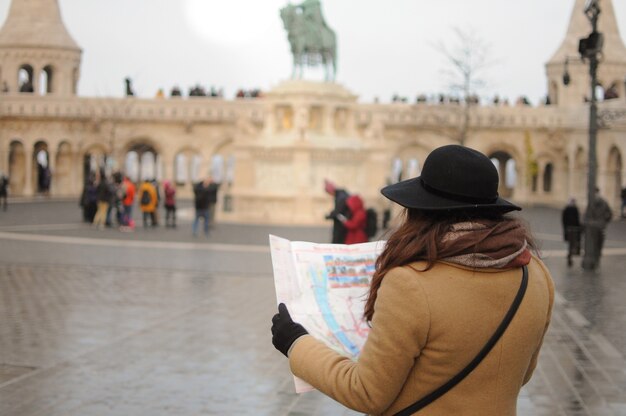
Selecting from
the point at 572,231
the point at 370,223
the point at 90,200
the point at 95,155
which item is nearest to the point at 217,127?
→ the point at 95,155

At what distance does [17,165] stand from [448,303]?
192ft

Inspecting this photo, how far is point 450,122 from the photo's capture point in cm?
5628

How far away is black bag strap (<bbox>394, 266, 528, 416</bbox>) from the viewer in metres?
2.94

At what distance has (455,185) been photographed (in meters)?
3.00

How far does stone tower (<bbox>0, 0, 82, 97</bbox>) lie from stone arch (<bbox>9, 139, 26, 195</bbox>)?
434 cm

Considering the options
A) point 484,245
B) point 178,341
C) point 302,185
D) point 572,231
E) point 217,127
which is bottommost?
point 178,341

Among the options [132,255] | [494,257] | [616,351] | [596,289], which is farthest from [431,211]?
[132,255]

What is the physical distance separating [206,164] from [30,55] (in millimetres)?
→ 14119

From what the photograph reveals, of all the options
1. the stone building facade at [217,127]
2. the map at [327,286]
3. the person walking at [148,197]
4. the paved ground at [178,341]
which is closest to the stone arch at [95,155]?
the stone building facade at [217,127]

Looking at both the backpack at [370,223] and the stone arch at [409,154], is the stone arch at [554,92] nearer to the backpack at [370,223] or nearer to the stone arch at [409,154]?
the stone arch at [409,154]

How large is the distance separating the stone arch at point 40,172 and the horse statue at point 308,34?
24.5 m

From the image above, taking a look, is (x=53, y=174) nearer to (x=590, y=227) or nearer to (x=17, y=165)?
(x=17, y=165)

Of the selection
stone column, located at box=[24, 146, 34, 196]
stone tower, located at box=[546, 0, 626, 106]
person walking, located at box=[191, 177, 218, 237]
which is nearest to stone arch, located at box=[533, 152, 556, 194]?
stone tower, located at box=[546, 0, 626, 106]

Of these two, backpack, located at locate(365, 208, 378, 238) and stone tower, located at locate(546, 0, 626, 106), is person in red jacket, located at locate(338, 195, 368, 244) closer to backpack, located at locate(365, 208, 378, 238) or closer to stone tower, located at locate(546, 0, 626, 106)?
backpack, located at locate(365, 208, 378, 238)
